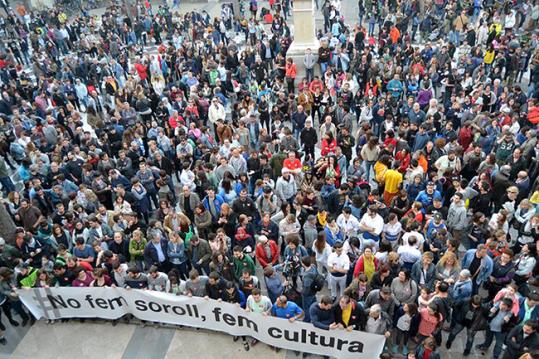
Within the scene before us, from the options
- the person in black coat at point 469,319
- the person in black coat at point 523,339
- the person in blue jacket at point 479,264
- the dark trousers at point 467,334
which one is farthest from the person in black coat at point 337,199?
the person in black coat at point 523,339

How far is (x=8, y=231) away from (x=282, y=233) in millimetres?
5606

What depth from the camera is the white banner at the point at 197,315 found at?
6941 millimetres

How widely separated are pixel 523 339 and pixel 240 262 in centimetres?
430

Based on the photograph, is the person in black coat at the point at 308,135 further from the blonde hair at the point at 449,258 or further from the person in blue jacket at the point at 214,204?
the blonde hair at the point at 449,258

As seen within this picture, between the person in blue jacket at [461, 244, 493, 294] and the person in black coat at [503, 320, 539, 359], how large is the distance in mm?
1082

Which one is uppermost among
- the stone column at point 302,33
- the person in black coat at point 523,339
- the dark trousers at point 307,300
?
the stone column at point 302,33

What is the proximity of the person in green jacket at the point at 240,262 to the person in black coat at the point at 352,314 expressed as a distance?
66.9 inches

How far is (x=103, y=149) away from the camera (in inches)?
472

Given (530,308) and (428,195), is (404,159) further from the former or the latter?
(530,308)

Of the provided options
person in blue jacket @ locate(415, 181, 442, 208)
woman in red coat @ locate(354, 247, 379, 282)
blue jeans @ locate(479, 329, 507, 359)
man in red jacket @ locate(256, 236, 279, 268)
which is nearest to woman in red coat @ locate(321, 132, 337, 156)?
person in blue jacket @ locate(415, 181, 442, 208)

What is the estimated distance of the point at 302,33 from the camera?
1639cm

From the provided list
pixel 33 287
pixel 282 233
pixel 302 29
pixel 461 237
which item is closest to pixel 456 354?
pixel 461 237

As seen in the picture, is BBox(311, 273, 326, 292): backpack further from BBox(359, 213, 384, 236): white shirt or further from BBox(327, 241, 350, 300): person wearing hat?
BBox(359, 213, 384, 236): white shirt

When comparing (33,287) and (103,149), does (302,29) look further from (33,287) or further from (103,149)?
(33,287)
